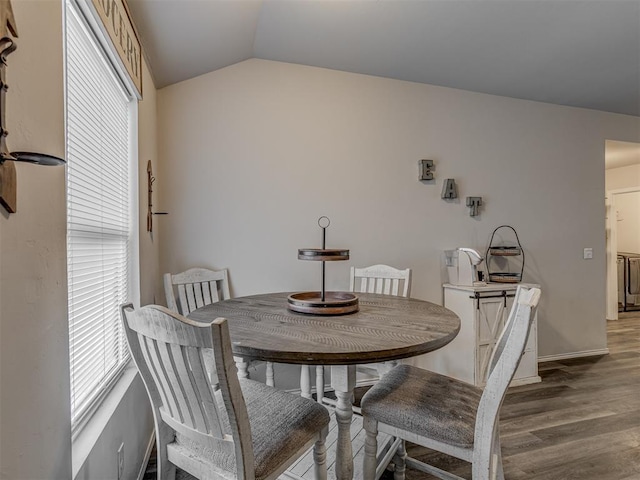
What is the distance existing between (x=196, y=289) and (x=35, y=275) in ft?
5.65

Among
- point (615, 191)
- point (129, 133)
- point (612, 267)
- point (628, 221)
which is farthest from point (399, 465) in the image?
point (628, 221)

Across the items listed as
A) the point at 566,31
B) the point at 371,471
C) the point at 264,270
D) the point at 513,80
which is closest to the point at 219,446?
the point at 371,471

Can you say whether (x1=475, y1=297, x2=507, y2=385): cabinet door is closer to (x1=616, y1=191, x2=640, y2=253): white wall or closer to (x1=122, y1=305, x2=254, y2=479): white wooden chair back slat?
(x1=122, y1=305, x2=254, y2=479): white wooden chair back slat

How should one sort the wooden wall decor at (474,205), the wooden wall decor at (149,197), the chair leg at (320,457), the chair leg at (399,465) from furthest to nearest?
the wooden wall decor at (474,205), the wooden wall decor at (149,197), the chair leg at (399,465), the chair leg at (320,457)

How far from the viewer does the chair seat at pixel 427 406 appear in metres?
1.29

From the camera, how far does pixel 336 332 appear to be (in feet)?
4.57

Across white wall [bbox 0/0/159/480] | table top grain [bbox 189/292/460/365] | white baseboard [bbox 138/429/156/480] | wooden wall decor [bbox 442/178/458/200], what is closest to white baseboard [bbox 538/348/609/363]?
wooden wall decor [bbox 442/178/458/200]

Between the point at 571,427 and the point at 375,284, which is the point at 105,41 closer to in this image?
the point at 375,284

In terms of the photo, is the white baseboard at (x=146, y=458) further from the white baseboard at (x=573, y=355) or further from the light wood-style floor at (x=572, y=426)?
the white baseboard at (x=573, y=355)

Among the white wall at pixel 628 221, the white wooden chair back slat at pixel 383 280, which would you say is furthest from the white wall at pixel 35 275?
the white wall at pixel 628 221

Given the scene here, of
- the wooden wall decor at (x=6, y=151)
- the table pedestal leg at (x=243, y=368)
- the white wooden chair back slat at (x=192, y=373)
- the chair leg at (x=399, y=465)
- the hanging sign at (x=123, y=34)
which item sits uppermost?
the hanging sign at (x=123, y=34)

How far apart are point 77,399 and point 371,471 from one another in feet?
3.57

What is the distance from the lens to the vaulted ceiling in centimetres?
211

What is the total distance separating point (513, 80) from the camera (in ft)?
10.2
